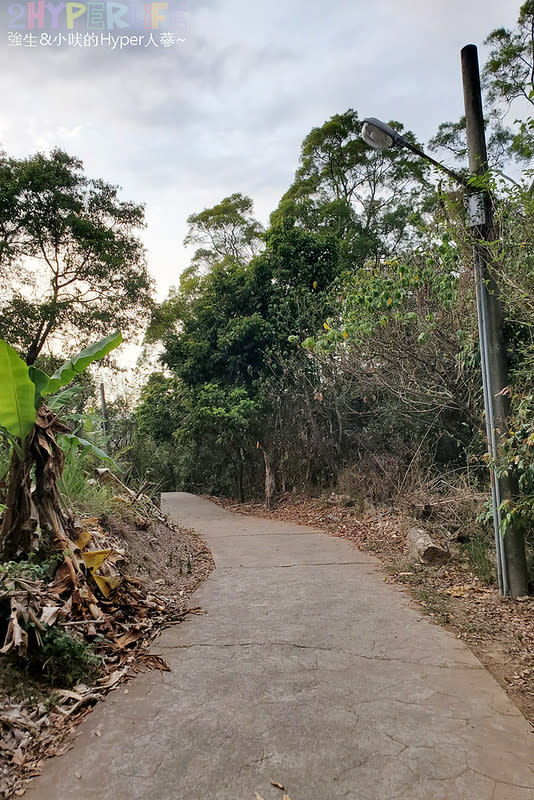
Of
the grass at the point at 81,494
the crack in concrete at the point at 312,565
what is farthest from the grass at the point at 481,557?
the grass at the point at 81,494

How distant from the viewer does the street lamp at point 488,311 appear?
4184mm

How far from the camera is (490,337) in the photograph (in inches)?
172

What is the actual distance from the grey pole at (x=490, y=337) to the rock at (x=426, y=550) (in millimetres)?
1171

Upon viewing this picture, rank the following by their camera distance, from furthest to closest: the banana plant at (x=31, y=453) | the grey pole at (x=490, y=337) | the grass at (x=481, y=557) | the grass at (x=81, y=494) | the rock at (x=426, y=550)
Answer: the rock at (x=426, y=550), the grass at (x=81, y=494), the grass at (x=481, y=557), the grey pole at (x=490, y=337), the banana plant at (x=31, y=453)

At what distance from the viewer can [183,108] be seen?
7.46 meters

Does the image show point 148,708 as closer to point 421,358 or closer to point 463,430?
point 421,358

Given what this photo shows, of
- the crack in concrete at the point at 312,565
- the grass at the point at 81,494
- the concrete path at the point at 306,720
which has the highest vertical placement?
the grass at the point at 81,494

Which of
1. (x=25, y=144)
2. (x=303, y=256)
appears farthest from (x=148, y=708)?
(x=25, y=144)

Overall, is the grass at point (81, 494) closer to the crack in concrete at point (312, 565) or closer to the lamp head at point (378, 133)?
the crack in concrete at point (312, 565)

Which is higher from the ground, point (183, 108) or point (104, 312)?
point (183, 108)

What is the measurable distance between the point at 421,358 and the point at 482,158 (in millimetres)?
3002

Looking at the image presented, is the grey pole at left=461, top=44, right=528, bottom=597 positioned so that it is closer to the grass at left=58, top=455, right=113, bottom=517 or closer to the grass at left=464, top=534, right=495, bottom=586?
the grass at left=464, top=534, right=495, bottom=586

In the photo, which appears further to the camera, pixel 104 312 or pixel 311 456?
pixel 104 312

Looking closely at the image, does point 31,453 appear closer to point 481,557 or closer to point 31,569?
point 31,569
